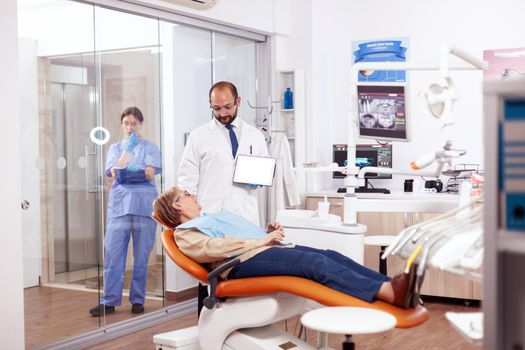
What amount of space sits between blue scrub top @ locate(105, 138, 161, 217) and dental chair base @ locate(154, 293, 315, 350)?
1534mm

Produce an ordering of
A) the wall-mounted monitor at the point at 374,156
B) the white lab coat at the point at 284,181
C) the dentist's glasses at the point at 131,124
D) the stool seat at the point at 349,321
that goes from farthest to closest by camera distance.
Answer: the wall-mounted monitor at the point at 374,156
the white lab coat at the point at 284,181
the dentist's glasses at the point at 131,124
the stool seat at the point at 349,321

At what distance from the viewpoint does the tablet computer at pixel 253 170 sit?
3.99m

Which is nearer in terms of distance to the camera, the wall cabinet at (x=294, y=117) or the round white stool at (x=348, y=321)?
the round white stool at (x=348, y=321)

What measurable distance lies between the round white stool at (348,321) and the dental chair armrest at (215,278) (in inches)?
27.9

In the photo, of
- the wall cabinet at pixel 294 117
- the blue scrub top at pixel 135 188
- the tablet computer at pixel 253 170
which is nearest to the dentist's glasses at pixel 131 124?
the blue scrub top at pixel 135 188

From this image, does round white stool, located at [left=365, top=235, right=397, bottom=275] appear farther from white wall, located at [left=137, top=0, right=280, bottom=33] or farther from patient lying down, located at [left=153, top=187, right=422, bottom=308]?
white wall, located at [left=137, top=0, right=280, bottom=33]

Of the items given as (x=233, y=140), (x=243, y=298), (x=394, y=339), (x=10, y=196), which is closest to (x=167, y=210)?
(x=243, y=298)

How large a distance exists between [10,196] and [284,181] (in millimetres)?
2298

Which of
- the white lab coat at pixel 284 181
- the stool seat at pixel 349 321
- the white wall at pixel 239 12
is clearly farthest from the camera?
the white lab coat at pixel 284 181

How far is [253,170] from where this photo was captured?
4004 mm

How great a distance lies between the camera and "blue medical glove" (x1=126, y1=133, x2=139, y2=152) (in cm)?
445

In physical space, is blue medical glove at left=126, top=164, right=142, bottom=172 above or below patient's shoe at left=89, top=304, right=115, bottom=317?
above

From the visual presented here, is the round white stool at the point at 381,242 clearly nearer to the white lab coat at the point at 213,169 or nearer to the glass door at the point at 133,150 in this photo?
the white lab coat at the point at 213,169

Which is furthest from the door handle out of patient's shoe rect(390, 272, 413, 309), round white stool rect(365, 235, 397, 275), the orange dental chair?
patient's shoe rect(390, 272, 413, 309)
